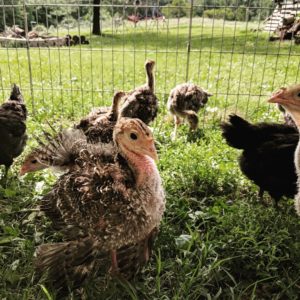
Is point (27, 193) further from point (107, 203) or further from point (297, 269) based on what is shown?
point (297, 269)

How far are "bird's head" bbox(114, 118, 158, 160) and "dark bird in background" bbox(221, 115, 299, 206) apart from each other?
1.69m

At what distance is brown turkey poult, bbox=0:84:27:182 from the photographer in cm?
448

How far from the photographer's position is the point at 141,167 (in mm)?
2930

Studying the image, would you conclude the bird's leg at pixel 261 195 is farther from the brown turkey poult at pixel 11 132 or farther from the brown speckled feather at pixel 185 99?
the brown turkey poult at pixel 11 132

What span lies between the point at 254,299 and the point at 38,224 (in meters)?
2.12

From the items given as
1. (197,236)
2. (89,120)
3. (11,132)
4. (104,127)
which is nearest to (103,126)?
(104,127)

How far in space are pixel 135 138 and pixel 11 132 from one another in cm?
231

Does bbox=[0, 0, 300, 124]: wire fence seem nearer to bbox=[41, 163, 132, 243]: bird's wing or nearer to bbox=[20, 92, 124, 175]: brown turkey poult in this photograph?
bbox=[20, 92, 124, 175]: brown turkey poult

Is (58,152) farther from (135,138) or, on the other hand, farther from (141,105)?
(141,105)

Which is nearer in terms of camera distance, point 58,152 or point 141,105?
point 58,152

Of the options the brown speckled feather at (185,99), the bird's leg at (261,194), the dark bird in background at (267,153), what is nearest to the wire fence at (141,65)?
the brown speckled feather at (185,99)

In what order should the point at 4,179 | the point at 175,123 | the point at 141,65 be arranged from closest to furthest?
the point at 4,179 < the point at 175,123 < the point at 141,65

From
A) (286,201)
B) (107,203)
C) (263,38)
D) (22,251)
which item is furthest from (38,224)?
(263,38)

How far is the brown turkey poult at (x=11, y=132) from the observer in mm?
4484
